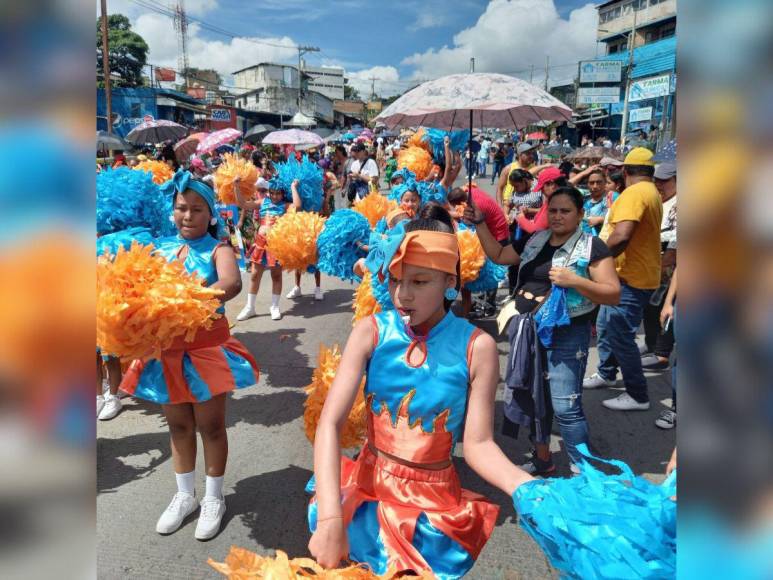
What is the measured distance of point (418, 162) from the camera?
9.05 metres

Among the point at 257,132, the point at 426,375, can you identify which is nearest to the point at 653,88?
the point at 257,132

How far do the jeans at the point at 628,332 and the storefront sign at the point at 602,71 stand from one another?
29.0 m

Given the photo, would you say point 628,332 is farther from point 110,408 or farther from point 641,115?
point 641,115

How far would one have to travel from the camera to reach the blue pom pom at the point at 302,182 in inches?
282

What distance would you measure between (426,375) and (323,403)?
98cm

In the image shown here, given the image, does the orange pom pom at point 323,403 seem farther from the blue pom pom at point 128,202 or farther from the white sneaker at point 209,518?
the blue pom pom at point 128,202

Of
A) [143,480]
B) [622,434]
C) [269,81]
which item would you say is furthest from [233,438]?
[269,81]

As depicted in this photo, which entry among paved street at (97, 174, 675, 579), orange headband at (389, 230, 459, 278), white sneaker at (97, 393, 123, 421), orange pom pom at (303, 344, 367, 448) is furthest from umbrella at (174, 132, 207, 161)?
orange headband at (389, 230, 459, 278)

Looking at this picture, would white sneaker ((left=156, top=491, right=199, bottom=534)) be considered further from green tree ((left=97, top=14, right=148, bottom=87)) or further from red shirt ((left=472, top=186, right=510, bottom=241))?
green tree ((left=97, top=14, right=148, bottom=87))

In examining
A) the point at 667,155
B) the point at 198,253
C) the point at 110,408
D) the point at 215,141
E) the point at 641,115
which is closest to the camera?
the point at 198,253

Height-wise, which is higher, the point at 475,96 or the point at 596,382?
the point at 475,96

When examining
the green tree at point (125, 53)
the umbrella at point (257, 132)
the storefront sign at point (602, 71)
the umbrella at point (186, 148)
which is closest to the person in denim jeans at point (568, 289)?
the umbrella at point (186, 148)

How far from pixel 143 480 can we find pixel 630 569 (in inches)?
132

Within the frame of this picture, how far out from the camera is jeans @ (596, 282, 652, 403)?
4301 millimetres
